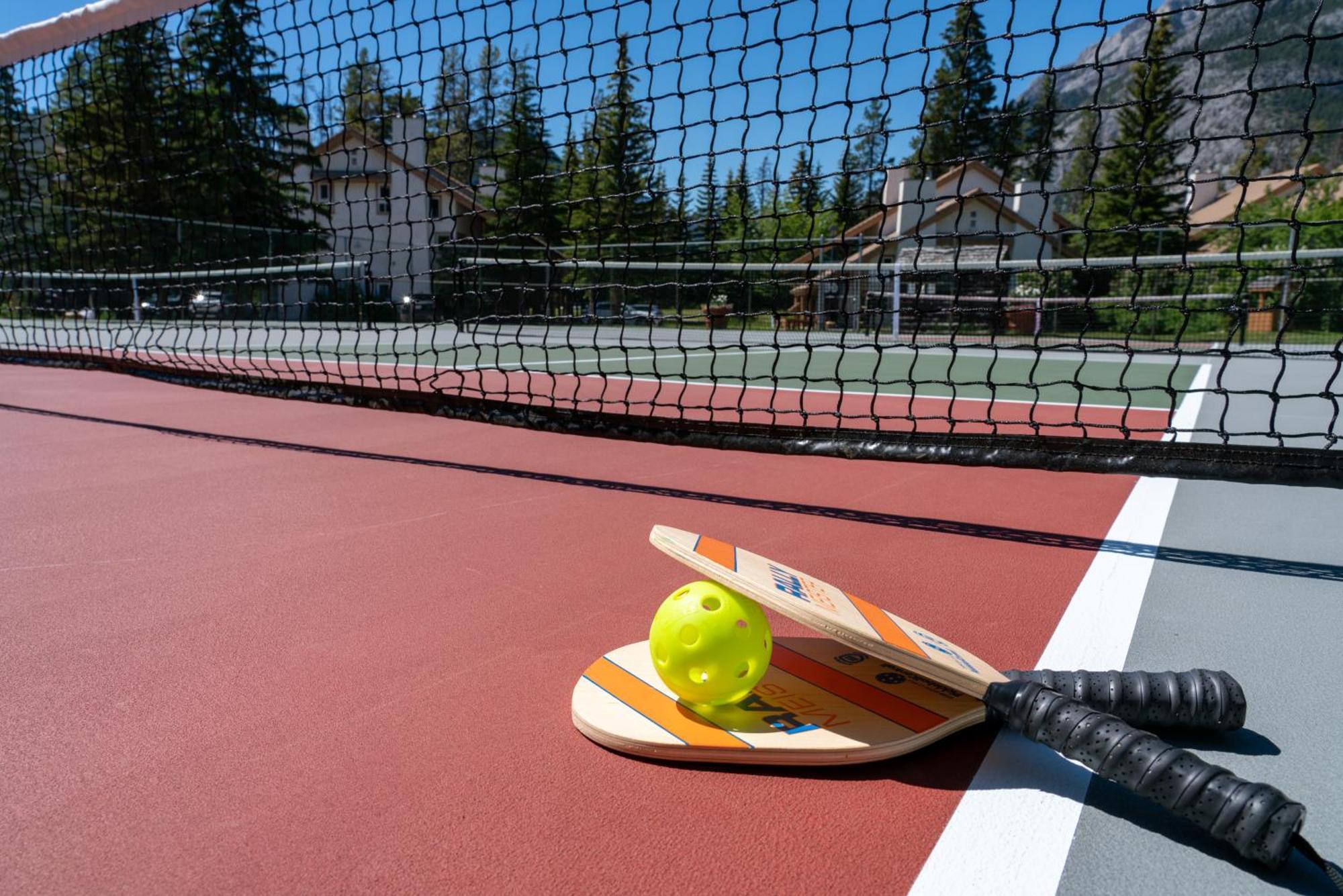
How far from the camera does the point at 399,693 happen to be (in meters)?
1.83

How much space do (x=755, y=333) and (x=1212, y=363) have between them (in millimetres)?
9115

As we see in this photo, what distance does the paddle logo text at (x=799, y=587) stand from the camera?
165 centimetres

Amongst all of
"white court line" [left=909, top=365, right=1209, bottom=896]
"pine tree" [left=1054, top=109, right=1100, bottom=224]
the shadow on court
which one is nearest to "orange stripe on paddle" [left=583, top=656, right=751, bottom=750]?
"white court line" [left=909, top=365, right=1209, bottom=896]

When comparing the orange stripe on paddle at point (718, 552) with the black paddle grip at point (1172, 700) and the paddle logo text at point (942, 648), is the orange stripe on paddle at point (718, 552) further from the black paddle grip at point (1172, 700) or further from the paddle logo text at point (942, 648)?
the black paddle grip at point (1172, 700)

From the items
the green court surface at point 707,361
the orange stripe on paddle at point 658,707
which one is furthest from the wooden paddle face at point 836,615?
the green court surface at point 707,361

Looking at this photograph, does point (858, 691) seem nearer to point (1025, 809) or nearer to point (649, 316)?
point (1025, 809)

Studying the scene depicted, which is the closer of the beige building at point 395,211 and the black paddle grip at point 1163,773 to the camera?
the black paddle grip at point 1163,773

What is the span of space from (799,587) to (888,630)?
0.65 ft

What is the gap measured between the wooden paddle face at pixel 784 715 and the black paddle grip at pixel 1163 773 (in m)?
0.20

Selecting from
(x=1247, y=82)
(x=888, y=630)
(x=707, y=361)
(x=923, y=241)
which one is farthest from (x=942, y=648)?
(x=707, y=361)

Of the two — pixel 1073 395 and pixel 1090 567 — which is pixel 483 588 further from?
pixel 1073 395

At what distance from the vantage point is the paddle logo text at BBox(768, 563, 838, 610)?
165 cm

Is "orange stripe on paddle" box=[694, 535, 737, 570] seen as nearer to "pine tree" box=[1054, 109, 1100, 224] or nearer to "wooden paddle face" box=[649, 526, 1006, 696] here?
"wooden paddle face" box=[649, 526, 1006, 696]

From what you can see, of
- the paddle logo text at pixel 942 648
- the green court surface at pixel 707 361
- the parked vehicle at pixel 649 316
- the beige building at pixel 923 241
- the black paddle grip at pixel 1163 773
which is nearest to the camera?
the black paddle grip at pixel 1163 773
